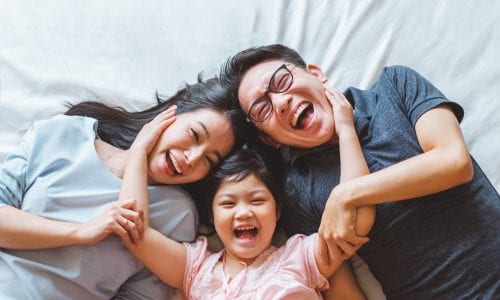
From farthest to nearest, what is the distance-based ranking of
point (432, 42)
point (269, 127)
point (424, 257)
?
point (432, 42) → point (269, 127) → point (424, 257)

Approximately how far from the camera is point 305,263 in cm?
126

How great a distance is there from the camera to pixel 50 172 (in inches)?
A: 51.6

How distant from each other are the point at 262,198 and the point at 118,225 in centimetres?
31

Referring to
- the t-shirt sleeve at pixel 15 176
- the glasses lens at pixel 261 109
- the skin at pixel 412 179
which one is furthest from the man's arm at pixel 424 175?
the t-shirt sleeve at pixel 15 176

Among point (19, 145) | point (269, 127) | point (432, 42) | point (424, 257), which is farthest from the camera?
point (432, 42)

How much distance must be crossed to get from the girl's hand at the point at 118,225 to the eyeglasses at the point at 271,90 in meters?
0.34

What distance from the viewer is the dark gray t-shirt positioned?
47.5 inches

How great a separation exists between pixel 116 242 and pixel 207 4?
73 centimetres

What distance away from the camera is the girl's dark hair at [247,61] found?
1.42 metres

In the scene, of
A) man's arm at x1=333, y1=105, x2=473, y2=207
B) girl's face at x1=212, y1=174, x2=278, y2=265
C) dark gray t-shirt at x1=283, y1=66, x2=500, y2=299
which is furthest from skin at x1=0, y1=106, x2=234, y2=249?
man's arm at x1=333, y1=105, x2=473, y2=207

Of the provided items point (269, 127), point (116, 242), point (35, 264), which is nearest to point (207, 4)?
point (269, 127)

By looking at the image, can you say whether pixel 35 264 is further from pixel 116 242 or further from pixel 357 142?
pixel 357 142

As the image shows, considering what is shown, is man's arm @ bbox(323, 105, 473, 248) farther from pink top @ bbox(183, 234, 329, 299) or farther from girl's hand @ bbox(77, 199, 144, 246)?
girl's hand @ bbox(77, 199, 144, 246)

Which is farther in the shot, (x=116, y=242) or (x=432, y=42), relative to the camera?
(x=432, y=42)
